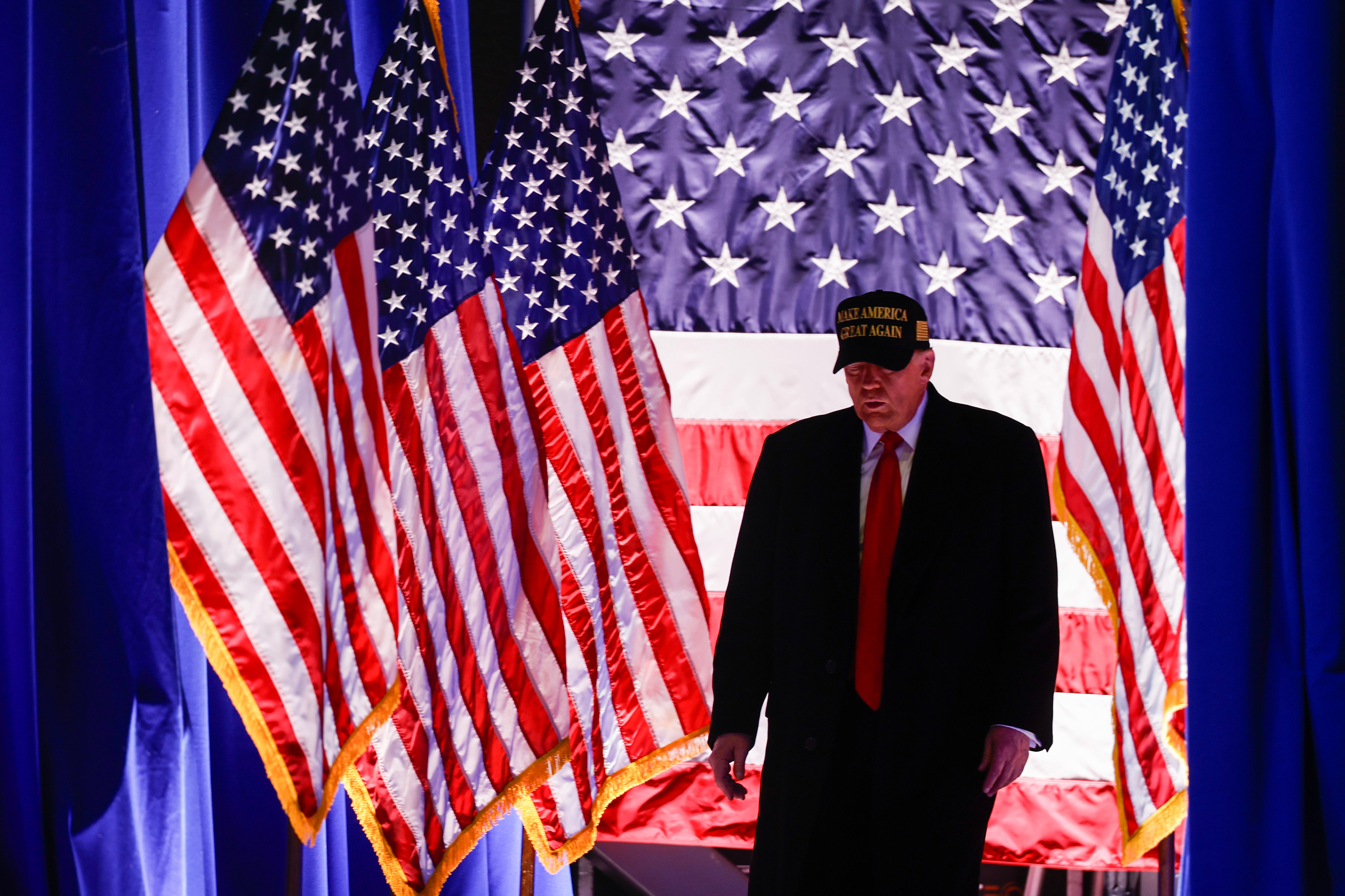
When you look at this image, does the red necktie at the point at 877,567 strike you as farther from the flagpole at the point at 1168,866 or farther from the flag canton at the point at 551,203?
the flagpole at the point at 1168,866

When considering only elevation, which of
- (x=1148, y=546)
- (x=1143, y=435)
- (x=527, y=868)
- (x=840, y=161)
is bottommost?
(x=527, y=868)


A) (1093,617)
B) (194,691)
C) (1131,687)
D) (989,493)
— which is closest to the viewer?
(989,493)

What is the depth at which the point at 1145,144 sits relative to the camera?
2.66 metres

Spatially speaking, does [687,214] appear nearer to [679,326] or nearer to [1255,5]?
[679,326]

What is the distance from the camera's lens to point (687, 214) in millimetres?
Answer: 3188

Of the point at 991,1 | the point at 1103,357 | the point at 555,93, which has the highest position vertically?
the point at 991,1

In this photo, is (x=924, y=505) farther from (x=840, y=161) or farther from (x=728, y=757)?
(x=840, y=161)

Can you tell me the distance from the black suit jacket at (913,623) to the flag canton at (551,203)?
78 centimetres

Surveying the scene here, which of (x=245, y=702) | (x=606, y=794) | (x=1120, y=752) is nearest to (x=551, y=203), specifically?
(x=245, y=702)

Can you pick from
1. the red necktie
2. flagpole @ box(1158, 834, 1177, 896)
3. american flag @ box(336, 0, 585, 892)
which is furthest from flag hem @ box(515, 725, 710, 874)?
flagpole @ box(1158, 834, 1177, 896)

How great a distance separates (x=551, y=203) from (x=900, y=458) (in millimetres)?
1083

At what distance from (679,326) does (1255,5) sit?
164cm

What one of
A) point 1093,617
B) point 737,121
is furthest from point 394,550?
point 1093,617

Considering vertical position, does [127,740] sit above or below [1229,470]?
below
